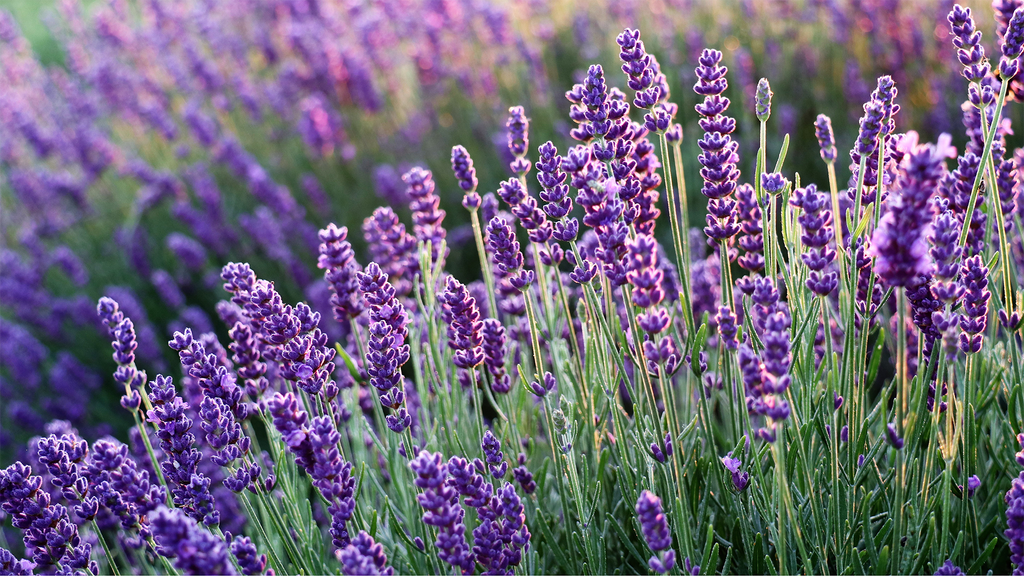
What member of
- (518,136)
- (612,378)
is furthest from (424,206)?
(612,378)

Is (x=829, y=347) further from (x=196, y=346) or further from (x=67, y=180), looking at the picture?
(x=67, y=180)

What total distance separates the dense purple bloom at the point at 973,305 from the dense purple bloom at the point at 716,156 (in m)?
0.44

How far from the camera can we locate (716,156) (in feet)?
5.51

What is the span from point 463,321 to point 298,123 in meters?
4.58

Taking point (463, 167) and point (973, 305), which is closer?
point (973, 305)

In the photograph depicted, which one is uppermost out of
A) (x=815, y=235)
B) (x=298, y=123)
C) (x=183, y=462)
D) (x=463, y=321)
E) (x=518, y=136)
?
(x=298, y=123)

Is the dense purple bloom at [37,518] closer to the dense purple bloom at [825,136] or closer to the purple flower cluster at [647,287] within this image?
the purple flower cluster at [647,287]

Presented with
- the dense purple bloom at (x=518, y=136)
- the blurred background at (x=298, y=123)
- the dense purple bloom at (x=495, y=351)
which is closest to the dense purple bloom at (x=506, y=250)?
the dense purple bloom at (x=495, y=351)

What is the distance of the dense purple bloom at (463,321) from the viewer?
1744mm

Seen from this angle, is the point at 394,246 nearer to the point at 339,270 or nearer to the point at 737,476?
the point at 339,270

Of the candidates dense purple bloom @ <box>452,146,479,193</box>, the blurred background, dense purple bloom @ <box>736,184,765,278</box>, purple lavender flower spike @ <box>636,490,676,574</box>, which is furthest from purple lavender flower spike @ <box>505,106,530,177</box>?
the blurred background

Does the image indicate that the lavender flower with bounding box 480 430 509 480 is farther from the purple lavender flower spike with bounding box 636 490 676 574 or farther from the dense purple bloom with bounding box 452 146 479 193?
the dense purple bloom with bounding box 452 146 479 193

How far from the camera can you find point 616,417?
1.72 meters

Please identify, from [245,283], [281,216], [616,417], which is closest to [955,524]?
[616,417]
